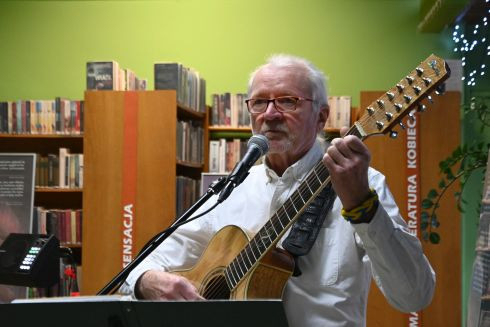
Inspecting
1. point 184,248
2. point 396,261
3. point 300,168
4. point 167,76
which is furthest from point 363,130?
point 167,76

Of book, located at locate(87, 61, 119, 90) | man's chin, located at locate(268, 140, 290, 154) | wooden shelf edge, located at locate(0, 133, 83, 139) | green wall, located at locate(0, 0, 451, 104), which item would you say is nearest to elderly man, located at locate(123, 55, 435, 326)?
man's chin, located at locate(268, 140, 290, 154)

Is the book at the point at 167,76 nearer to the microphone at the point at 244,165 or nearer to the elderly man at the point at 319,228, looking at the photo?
the elderly man at the point at 319,228

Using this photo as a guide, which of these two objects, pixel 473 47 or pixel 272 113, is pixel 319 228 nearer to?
pixel 272 113

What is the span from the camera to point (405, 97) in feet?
5.41

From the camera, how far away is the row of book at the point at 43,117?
5.42m

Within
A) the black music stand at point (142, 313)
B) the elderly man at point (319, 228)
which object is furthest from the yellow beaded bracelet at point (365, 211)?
the black music stand at point (142, 313)

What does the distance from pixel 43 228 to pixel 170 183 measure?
141 cm

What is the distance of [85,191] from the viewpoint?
4.49 metres

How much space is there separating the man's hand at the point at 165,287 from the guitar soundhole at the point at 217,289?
0.20 ft

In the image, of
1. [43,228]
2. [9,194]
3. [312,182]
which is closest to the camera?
[312,182]

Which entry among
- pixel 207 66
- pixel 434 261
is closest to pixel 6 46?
pixel 207 66

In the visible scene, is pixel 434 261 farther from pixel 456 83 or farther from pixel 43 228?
pixel 43 228

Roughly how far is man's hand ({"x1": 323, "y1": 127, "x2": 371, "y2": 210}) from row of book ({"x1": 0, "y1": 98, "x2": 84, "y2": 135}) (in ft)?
13.6

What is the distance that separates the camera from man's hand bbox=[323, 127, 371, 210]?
1521 millimetres
